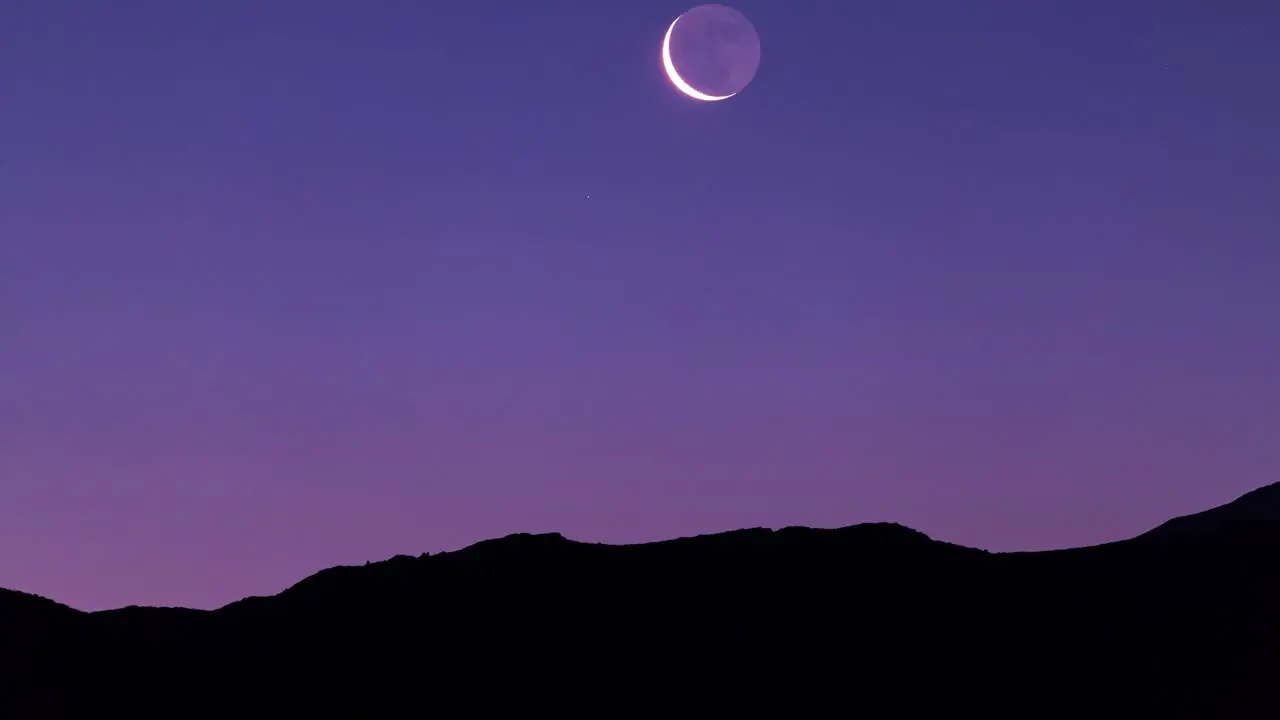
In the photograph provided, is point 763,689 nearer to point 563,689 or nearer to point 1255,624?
point 563,689

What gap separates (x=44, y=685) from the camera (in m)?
40.2

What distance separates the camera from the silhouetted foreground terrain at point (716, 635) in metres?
40.8

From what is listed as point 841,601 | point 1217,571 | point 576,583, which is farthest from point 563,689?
point 1217,571

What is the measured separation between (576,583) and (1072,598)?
17.3 metres

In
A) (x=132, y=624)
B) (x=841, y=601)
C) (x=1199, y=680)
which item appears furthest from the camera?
(x=132, y=624)

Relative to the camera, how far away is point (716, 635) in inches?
1805

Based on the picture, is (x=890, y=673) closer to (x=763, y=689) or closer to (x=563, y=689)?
(x=763, y=689)

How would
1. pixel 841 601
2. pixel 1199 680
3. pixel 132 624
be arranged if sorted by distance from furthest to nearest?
pixel 132 624 → pixel 841 601 → pixel 1199 680

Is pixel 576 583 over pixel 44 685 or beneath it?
over

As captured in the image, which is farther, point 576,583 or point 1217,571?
point 576,583

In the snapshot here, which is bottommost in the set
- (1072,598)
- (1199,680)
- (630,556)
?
(1199,680)

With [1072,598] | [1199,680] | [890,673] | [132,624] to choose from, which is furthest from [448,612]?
[1199,680]

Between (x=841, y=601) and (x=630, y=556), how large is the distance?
27.7 feet

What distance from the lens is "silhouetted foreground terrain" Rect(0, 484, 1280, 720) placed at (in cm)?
4084
